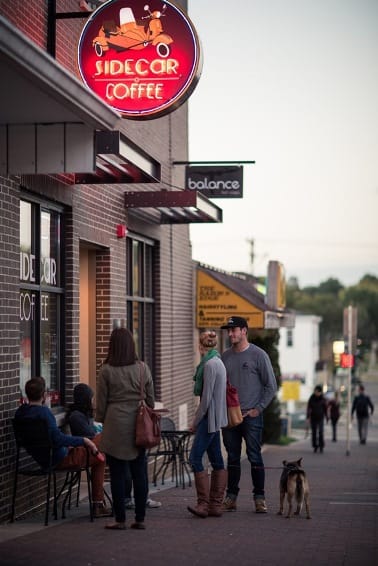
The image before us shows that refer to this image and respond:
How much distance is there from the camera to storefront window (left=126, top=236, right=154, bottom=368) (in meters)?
16.2

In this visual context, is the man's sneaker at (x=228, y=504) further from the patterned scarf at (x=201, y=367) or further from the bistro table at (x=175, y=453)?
the patterned scarf at (x=201, y=367)

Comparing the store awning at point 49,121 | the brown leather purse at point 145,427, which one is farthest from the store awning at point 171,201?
the brown leather purse at point 145,427

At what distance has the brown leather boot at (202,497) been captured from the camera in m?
9.99

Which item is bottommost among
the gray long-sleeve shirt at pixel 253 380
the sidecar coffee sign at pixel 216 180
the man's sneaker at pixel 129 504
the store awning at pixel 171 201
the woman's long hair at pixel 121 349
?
the man's sneaker at pixel 129 504

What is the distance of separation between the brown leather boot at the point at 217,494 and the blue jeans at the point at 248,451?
1.18 feet

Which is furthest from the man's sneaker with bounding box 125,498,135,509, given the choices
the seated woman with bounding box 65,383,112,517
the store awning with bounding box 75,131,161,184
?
the store awning with bounding box 75,131,161,184

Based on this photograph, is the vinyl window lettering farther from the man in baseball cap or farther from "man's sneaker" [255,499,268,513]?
"man's sneaker" [255,499,268,513]

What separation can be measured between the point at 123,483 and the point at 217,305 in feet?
43.1

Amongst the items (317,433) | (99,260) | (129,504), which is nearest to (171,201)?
(99,260)

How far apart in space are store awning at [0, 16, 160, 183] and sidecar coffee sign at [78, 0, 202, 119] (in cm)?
130

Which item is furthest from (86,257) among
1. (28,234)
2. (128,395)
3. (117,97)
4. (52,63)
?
(52,63)

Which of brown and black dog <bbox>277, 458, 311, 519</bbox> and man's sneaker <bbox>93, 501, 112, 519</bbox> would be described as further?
brown and black dog <bbox>277, 458, 311, 519</bbox>

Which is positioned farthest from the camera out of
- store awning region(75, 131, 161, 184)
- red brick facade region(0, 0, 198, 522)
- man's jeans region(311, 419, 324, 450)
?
man's jeans region(311, 419, 324, 450)

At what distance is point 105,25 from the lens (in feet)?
40.5
